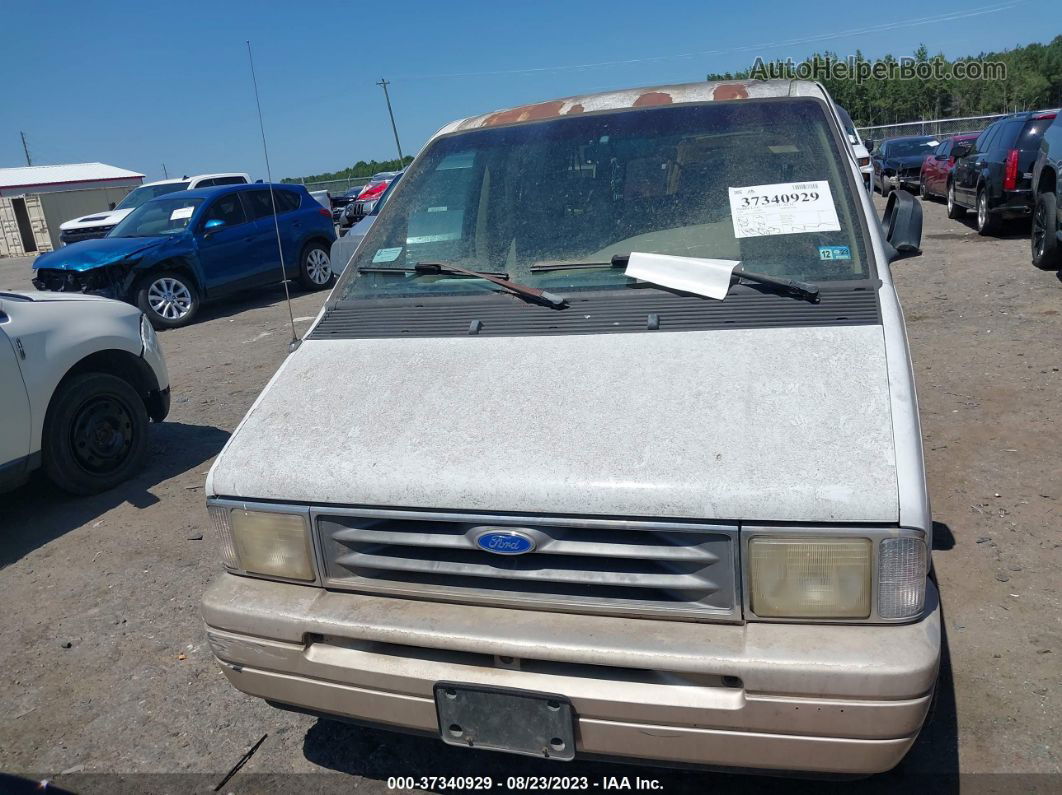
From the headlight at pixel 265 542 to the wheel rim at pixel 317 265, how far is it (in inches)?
474

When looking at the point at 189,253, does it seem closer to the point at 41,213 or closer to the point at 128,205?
the point at 128,205

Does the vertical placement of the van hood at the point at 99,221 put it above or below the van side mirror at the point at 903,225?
below

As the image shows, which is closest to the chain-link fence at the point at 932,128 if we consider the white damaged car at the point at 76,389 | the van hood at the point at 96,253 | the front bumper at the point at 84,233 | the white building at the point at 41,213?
the front bumper at the point at 84,233

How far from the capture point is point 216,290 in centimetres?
1240

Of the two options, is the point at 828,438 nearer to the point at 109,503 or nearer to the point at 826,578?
the point at 826,578

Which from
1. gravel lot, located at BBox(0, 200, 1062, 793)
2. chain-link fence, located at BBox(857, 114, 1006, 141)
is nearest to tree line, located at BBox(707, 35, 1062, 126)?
chain-link fence, located at BBox(857, 114, 1006, 141)

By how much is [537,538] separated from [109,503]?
14.2 ft

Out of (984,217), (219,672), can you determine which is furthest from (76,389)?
(984,217)

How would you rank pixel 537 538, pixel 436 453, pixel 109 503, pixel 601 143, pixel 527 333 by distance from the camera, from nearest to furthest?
pixel 537 538 → pixel 436 453 → pixel 527 333 → pixel 601 143 → pixel 109 503

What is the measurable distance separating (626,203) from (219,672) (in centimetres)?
257

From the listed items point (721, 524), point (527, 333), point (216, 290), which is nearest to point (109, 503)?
point (527, 333)

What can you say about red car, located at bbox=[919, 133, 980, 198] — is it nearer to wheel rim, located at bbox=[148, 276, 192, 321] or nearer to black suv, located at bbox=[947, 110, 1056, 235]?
black suv, located at bbox=[947, 110, 1056, 235]

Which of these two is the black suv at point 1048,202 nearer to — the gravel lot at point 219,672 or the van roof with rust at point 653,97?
the gravel lot at point 219,672

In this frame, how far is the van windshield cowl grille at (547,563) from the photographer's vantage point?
2.13 meters
